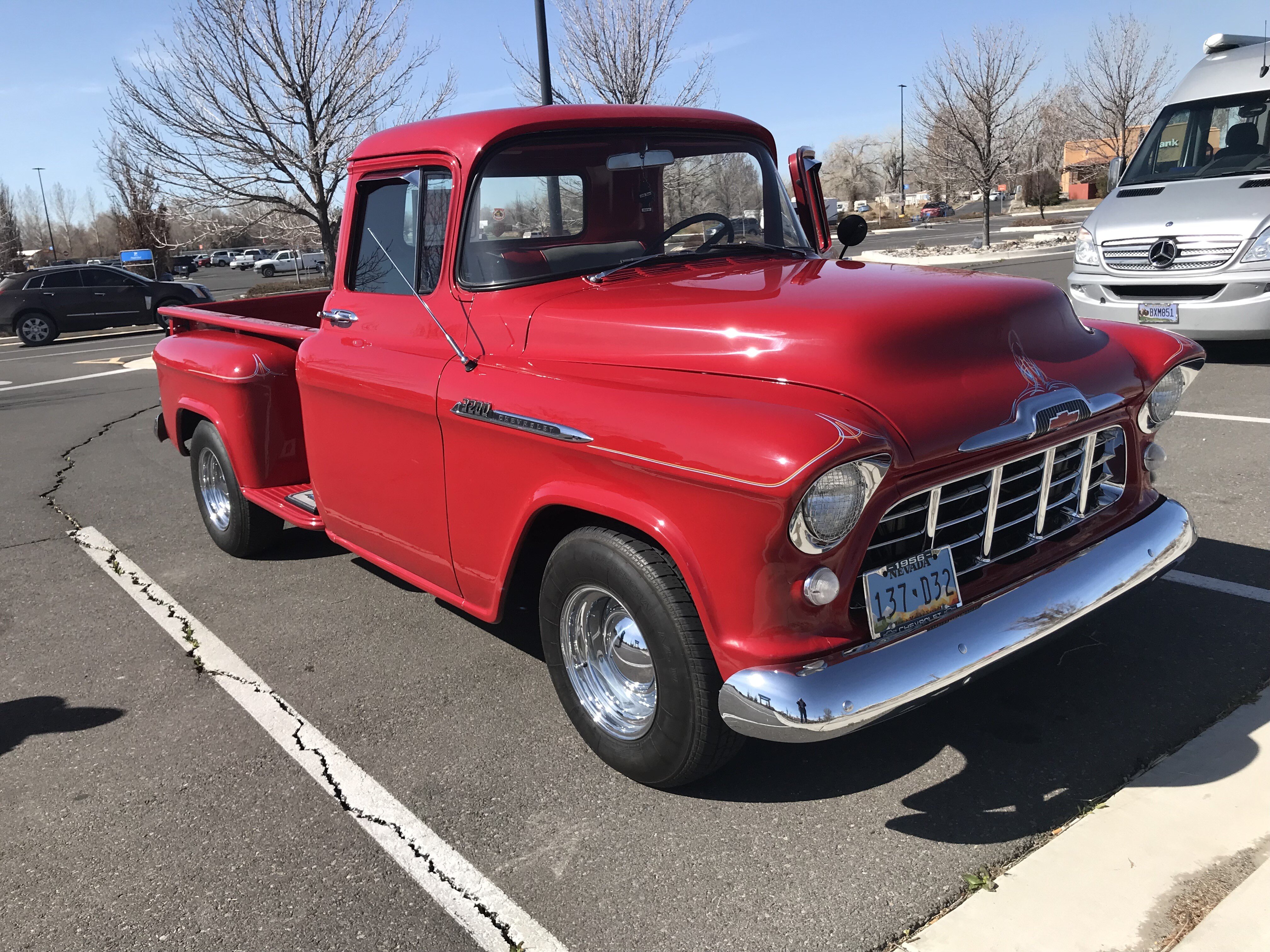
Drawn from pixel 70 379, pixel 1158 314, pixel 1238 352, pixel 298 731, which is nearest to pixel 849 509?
pixel 298 731

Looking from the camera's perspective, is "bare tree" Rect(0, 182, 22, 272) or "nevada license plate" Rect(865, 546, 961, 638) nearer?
"nevada license plate" Rect(865, 546, 961, 638)

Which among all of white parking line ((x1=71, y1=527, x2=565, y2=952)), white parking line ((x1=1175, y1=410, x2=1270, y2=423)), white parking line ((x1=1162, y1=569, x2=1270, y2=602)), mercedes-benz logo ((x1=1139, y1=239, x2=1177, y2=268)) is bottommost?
white parking line ((x1=71, y1=527, x2=565, y2=952))

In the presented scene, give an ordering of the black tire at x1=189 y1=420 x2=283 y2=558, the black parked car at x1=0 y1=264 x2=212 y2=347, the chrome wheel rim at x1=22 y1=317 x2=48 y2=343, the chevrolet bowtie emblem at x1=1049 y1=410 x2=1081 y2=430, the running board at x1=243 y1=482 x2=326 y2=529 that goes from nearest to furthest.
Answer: the chevrolet bowtie emblem at x1=1049 y1=410 x2=1081 y2=430 < the running board at x1=243 y1=482 x2=326 y2=529 < the black tire at x1=189 y1=420 x2=283 y2=558 < the black parked car at x1=0 y1=264 x2=212 y2=347 < the chrome wheel rim at x1=22 y1=317 x2=48 y2=343

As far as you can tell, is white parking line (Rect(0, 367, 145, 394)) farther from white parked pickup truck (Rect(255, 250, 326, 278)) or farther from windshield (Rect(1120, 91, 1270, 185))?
white parked pickup truck (Rect(255, 250, 326, 278))

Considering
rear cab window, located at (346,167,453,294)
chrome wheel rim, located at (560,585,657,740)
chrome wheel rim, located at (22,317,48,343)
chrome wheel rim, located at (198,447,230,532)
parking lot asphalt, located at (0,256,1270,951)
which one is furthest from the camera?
chrome wheel rim, located at (22,317,48,343)

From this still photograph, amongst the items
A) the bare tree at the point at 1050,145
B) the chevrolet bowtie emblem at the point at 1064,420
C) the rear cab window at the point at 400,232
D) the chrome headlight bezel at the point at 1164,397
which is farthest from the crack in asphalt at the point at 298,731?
the bare tree at the point at 1050,145

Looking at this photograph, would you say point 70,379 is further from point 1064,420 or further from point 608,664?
point 1064,420

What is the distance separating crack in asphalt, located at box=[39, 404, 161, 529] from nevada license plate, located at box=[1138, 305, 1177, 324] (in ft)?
26.0

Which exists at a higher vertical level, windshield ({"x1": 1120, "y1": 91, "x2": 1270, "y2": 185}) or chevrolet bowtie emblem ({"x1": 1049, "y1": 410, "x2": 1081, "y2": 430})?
windshield ({"x1": 1120, "y1": 91, "x2": 1270, "y2": 185})

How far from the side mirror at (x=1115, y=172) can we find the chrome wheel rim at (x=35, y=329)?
21.0 metres

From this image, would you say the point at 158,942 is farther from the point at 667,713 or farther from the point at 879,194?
the point at 879,194

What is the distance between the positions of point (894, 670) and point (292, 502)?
3209 mm

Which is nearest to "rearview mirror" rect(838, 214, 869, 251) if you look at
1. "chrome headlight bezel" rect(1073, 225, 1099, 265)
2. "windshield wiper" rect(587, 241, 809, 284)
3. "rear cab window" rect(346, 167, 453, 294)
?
"windshield wiper" rect(587, 241, 809, 284)

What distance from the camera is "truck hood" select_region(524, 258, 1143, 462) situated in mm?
2643
